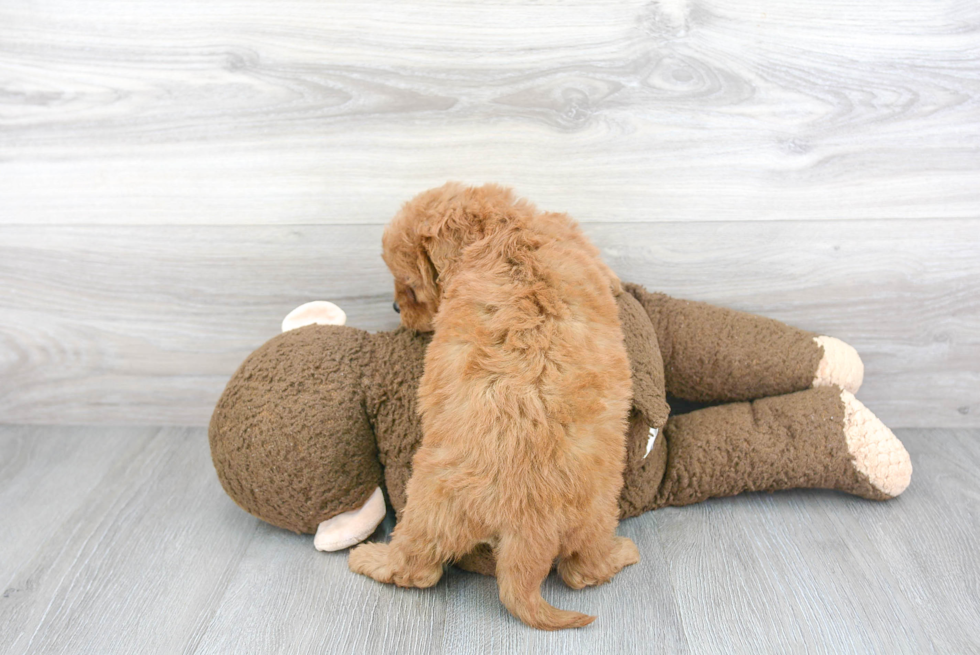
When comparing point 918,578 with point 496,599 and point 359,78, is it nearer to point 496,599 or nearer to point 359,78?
point 496,599

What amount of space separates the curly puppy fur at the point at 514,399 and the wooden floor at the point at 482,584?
83mm

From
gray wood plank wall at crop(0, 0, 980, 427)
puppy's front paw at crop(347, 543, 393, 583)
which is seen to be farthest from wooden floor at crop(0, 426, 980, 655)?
gray wood plank wall at crop(0, 0, 980, 427)

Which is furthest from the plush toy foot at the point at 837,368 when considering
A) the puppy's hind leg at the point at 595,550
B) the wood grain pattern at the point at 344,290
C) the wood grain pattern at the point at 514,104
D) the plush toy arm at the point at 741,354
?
the puppy's hind leg at the point at 595,550

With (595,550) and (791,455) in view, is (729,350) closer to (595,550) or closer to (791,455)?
(791,455)

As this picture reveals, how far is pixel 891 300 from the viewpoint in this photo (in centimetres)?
126

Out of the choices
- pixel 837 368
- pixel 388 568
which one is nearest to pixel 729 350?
pixel 837 368

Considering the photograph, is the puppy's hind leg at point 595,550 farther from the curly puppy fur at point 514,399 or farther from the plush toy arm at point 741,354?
the plush toy arm at point 741,354

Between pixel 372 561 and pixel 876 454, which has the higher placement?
pixel 876 454

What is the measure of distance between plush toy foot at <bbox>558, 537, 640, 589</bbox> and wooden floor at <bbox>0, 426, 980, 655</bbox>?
0.02 m

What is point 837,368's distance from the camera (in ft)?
3.83

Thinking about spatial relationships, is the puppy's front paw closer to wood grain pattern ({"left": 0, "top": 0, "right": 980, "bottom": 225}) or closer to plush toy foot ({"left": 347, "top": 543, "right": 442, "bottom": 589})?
plush toy foot ({"left": 347, "top": 543, "right": 442, "bottom": 589})

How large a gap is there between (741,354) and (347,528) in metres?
0.71

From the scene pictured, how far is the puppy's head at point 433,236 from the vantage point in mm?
875

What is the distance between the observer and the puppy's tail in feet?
2.66
